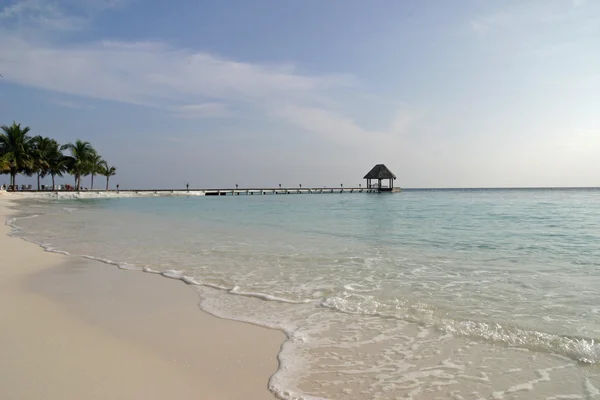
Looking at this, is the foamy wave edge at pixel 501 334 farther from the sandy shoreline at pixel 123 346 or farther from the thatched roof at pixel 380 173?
the thatched roof at pixel 380 173

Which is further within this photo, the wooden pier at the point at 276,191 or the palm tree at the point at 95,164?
the wooden pier at the point at 276,191

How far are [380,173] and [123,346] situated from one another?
69566mm

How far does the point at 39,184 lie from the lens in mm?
52438

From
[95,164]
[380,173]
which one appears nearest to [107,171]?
[95,164]

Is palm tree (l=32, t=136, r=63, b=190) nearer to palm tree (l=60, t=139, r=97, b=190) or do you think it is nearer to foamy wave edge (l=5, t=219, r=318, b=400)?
palm tree (l=60, t=139, r=97, b=190)

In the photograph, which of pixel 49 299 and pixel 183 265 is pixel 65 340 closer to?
pixel 49 299

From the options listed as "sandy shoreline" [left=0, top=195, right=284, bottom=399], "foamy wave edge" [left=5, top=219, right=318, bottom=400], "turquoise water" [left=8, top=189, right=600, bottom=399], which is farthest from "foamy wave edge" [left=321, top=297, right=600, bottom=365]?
"sandy shoreline" [left=0, top=195, right=284, bottom=399]

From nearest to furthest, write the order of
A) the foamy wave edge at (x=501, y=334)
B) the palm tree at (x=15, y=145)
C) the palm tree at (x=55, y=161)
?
the foamy wave edge at (x=501, y=334)
the palm tree at (x=15, y=145)
the palm tree at (x=55, y=161)

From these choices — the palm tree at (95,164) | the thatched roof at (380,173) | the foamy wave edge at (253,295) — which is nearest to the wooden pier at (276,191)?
the thatched roof at (380,173)

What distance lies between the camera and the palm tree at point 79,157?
53.1 meters

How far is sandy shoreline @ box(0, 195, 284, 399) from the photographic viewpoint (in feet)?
8.06

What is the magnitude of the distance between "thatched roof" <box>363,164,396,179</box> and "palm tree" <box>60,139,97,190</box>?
46.0 metres

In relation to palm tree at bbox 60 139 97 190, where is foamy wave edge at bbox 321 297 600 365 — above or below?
below

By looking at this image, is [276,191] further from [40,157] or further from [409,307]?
[409,307]
